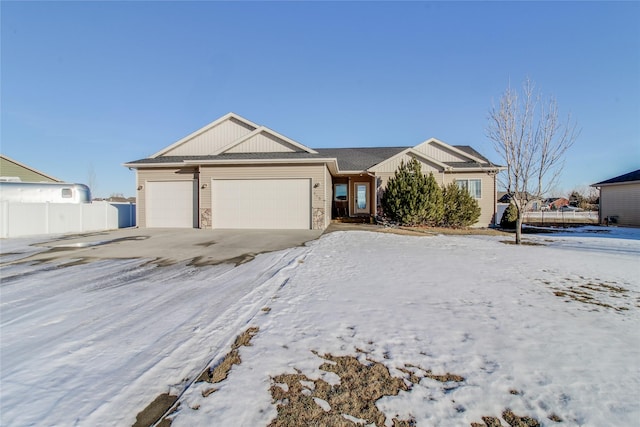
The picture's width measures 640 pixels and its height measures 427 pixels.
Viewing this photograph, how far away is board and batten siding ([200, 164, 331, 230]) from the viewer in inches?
529

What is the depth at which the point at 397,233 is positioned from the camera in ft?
39.7

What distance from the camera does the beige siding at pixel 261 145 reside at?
14773 mm

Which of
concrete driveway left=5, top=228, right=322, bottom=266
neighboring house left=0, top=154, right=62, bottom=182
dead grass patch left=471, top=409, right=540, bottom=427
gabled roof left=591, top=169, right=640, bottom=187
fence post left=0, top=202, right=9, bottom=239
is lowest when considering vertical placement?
dead grass patch left=471, top=409, right=540, bottom=427

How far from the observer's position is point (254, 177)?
1367 centimetres

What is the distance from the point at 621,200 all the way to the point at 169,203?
27448 mm

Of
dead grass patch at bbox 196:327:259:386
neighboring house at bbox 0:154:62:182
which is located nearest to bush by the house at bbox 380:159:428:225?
dead grass patch at bbox 196:327:259:386

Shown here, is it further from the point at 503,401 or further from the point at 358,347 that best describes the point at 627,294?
the point at 358,347

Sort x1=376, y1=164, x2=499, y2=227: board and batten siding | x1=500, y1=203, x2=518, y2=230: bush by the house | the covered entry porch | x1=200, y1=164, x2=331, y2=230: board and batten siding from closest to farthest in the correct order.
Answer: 1. x1=200, y1=164, x2=331, y2=230: board and batten siding
2. x1=500, y1=203, x2=518, y2=230: bush by the house
3. x1=376, y1=164, x2=499, y2=227: board and batten siding
4. the covered entry porch

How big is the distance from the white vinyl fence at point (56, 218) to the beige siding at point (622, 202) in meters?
30.8

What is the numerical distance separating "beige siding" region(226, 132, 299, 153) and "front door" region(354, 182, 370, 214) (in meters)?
6.02

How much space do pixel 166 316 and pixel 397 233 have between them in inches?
392

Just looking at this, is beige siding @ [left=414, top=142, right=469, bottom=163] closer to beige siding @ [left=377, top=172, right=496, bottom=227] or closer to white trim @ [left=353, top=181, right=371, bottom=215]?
beige siding @ [left=377, top=172, right=496, bottom=227]

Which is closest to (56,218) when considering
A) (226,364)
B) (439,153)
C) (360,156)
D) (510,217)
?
(226,364)

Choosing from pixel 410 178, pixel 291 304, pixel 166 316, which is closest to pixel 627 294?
pixel 291 304
